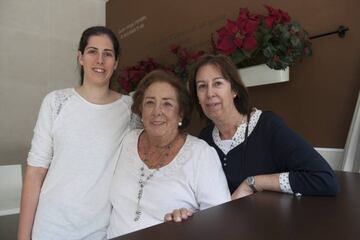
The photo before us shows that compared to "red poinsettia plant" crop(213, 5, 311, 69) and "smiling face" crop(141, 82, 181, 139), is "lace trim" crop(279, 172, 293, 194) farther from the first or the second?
"red poinsettia plant" crop(213, 5, 311, 69)

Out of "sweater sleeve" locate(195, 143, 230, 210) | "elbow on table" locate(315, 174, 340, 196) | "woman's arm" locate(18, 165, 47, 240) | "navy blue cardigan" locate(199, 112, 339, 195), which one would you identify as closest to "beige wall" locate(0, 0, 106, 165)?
"woman's arm" locate(18, 165, 47, 240)

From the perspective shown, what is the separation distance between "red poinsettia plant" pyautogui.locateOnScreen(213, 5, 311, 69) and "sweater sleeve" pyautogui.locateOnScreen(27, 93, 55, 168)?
37.7 inches

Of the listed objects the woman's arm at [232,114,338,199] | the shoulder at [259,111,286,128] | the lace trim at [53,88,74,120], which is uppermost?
the lace trim at [53,88,74,120]

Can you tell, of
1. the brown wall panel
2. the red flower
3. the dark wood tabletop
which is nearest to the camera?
the dark wood tabletop

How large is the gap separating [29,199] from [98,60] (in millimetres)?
594

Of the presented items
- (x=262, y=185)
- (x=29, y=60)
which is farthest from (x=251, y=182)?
(x=29, y=60)

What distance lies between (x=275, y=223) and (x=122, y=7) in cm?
310

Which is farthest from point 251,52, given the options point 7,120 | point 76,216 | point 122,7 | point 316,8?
point 7,120

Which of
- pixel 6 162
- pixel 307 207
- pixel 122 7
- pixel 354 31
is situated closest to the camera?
pixel 307 207

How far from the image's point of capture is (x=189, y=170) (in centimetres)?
112

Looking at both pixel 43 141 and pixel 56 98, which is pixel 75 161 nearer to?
pixel 43 141

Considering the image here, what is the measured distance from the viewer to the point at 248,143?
1.25 metres

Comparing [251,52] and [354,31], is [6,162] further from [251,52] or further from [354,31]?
[354,31]

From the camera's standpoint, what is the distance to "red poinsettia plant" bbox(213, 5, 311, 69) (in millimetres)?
1610
